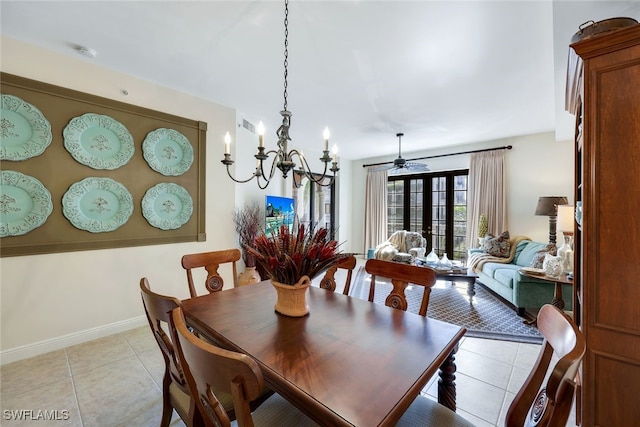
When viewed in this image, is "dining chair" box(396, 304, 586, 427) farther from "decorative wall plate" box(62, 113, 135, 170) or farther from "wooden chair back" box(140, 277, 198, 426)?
"decorative wall plate" box(62, 113, 135, 170)

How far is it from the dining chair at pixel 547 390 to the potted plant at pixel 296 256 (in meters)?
0.70

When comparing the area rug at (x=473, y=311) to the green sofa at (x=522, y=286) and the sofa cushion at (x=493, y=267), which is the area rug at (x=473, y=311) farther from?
the sofa cushion at (x=493, y=267)

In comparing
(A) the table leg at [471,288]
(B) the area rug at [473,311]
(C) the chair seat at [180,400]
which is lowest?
(B) the area rug at [473,311]

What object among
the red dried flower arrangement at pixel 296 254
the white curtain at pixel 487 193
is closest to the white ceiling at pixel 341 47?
the white curtain at pixel 487 193

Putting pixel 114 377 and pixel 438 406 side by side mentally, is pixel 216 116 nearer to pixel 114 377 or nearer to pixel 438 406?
pixel 114 377

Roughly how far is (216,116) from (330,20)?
2.11 meters

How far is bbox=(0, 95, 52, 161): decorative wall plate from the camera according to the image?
2.13 metres

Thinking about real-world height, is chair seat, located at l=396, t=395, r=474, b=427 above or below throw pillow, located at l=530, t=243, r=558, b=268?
below

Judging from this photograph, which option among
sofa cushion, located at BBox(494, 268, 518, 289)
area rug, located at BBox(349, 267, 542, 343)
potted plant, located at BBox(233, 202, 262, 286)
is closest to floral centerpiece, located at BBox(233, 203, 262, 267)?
potted plant, located at BBox(233, 202, 262, 286)

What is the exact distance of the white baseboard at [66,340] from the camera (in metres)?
2.19

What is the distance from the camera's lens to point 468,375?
83.6 inches

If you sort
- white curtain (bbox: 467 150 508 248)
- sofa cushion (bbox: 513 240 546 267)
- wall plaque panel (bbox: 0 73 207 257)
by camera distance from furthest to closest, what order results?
1. white curtain (bbox: 467 150 508 248)
2. sofa cushion (bbox: 513 240 546 267)
3. wall plaque panel (bbox: 0 73 207 257)

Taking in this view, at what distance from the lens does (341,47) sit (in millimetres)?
2262

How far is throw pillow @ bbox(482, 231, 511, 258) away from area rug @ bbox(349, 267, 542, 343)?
2.08 feet
